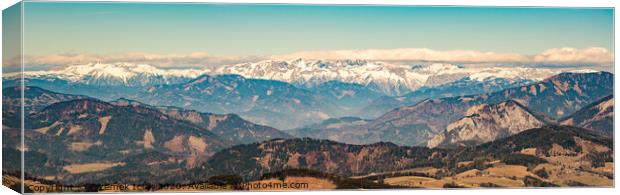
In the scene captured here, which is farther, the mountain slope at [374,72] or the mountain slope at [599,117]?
the mountain slope at [374,72]

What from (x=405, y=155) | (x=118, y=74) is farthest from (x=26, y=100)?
(x=405, y=155)

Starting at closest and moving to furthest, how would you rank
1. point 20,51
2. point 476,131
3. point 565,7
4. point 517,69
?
1. point 20,51
2. point 565,7
3. point 517,69
4. point 476,131

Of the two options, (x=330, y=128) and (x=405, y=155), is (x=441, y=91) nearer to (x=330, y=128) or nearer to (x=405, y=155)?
(x=405, y=155)

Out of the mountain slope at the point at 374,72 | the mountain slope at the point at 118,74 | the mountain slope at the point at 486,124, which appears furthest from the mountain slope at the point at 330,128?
the mountain slope at the point at 118,74

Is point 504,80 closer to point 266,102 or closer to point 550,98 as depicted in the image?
point 550,98

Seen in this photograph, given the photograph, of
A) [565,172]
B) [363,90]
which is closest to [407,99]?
[363,90]

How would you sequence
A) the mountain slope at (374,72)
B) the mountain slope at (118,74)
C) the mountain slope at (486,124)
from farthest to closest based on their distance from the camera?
the mountain slope at (486,124) < the mountain slope at (374,72) < the mountain slope at (118,74)

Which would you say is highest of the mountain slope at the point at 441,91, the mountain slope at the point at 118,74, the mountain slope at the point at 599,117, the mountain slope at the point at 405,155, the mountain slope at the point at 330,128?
the mountain slope at the point at 118,74

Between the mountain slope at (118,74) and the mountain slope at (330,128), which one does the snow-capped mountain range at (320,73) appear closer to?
the mountain slope at (118,74)
